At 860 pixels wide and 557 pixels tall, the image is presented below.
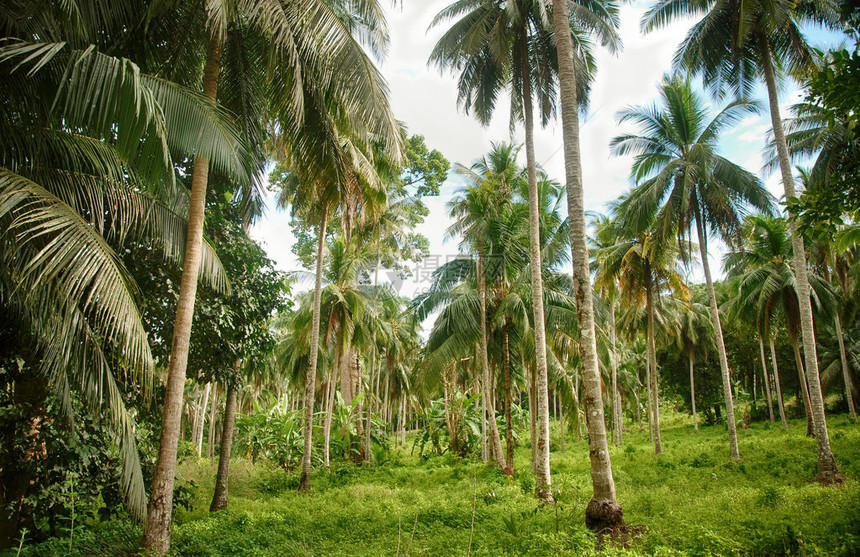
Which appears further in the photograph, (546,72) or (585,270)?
(546,72)

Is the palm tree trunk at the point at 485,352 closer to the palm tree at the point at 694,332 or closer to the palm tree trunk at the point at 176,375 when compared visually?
the palm tree trunk at the point at 176,375

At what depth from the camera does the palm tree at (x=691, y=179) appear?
1471 centimetres

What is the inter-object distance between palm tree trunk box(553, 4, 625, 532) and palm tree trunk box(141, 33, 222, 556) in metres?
5.43

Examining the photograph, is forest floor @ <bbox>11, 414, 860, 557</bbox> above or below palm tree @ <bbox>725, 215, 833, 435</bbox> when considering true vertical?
below

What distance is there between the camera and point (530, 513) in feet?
28.1

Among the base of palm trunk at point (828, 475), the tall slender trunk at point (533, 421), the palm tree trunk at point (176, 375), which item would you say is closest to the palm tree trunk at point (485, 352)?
the tall slender trunk at point (533, 421)

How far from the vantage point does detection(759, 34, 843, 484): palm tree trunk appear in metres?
10.3

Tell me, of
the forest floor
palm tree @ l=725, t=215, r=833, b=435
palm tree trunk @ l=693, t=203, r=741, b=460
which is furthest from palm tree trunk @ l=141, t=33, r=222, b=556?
palm tree @ l=725, t=215, r=833, b=435

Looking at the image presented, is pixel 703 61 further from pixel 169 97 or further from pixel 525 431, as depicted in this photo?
pixel 525 431

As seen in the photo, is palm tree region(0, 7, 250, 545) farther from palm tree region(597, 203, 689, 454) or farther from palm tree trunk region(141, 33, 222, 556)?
palm tree region(597, 203, 689, 454)

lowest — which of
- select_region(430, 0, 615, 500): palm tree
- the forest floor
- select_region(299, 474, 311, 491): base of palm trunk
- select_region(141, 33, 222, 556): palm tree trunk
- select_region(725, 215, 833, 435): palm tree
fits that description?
select_region(299, 474, 311, 491): base of palm trunk

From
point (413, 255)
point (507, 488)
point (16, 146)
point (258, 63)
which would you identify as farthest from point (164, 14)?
point (413, 255)

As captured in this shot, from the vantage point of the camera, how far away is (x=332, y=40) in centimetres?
729

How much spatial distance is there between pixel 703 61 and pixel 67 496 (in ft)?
56.9
